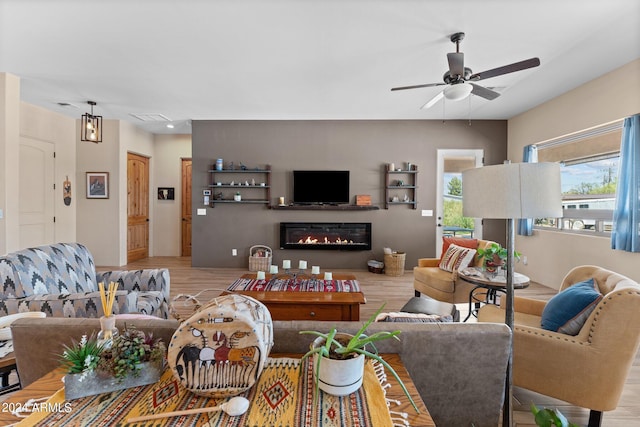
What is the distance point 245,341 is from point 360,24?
2708 mm

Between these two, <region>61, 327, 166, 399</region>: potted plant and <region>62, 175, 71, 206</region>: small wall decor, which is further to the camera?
<region>62, 175, 71, 206</region>: small wall decor

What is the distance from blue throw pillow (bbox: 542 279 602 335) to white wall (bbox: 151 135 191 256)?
22.2 ft

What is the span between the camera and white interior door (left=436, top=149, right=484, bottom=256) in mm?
5441

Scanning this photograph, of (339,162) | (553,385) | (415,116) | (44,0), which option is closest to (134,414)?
(553,385)

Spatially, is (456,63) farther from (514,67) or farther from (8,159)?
(8,159)

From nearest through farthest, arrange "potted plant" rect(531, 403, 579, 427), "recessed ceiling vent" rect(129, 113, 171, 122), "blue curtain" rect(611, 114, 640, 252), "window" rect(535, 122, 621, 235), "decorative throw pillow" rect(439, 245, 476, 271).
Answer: "potted plant" rect(531, 403, 579, 427) < "blue curtain" rect(611, 114, 640, 252) < "decorative throw pillow" rect(439, 245, 476, 271) < "window" rect(535, 122, 621, 235) < "recessed ceiling vent" rect(129, 113, 171, 122)

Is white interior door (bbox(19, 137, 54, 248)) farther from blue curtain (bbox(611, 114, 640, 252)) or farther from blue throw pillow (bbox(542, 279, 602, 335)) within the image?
blue curtain (bbox(611, 114, 640, 252))

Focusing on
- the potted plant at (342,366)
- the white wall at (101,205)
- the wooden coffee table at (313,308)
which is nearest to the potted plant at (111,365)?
the potted plant at (342,366)

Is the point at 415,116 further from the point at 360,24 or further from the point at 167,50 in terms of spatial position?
the point at 167,50

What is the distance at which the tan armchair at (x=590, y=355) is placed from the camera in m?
1.47

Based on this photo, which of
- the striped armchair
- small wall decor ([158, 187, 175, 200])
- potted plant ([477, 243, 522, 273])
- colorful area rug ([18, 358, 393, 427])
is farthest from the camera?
small wall decor ([158, 187, 175, 200])

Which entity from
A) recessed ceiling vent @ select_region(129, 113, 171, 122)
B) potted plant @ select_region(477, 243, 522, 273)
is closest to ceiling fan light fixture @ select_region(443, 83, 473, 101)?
potted plant @ select_region(477, 243, 522, 273)

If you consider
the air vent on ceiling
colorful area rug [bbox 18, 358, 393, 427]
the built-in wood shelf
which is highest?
the air vent on ceiling

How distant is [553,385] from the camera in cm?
161
